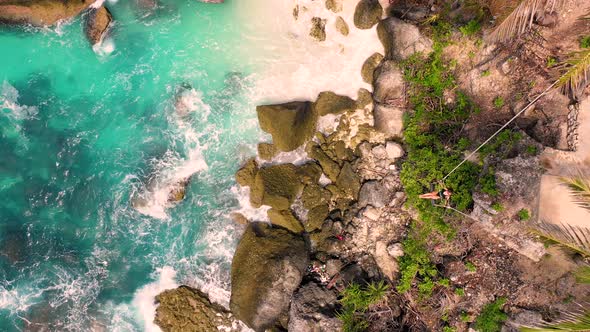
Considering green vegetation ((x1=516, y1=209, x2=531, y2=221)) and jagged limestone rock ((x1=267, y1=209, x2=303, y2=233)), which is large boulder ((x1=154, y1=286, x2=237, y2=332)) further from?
green vegetation ((x1=516, y1=209, x2=531, y2=221))

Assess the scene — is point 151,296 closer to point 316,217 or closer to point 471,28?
point 316,217

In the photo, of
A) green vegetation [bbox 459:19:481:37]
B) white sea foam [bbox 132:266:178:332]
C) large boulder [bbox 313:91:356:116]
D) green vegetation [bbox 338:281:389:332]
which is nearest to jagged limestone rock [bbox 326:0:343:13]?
large boulder [bbox 313:91:356:116]

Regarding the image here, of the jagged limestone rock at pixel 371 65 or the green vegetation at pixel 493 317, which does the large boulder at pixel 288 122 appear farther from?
the green vegetation at pixel 493 317

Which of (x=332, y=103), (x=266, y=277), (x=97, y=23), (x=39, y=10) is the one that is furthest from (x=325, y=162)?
(x=39, y=10)

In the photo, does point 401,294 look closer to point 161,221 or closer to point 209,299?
point 209,299

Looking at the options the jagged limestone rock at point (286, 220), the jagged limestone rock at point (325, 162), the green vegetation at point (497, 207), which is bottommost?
the jagged limestone rock at point (286, 220)

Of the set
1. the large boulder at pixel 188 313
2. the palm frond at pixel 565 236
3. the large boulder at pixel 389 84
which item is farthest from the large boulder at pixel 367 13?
the large boulder at pixel 188 313
